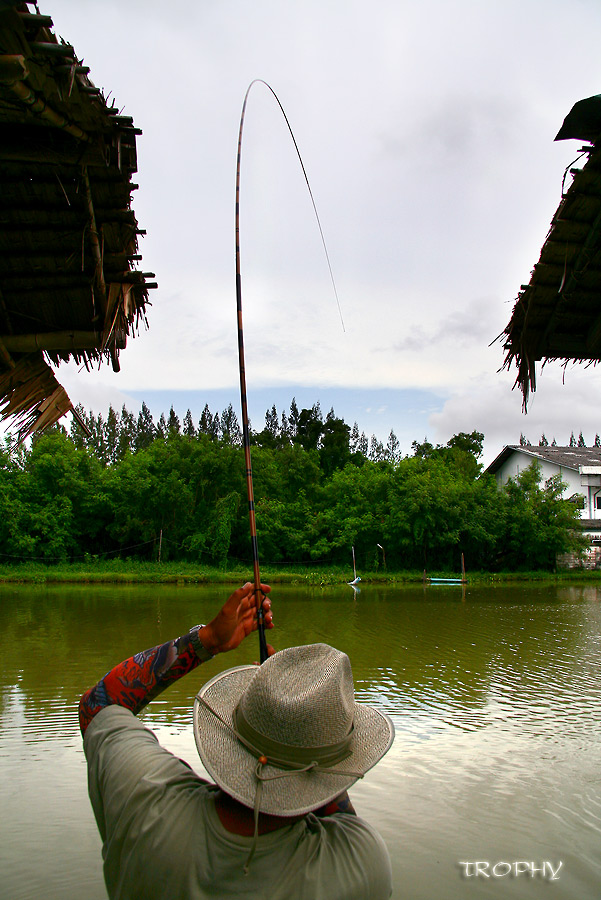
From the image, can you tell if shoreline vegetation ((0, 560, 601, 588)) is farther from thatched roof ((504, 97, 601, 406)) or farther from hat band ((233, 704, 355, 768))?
hat band ((233, 704, 355, 768))

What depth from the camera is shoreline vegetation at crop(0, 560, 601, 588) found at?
86.7 feet

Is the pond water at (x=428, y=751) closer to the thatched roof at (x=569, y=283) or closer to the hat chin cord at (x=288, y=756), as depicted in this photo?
the hat chin cord at (x=288, y=756)

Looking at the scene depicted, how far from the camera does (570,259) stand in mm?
3576

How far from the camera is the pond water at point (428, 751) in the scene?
3.03 meters

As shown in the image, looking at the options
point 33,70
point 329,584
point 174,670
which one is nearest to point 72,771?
point 174,670

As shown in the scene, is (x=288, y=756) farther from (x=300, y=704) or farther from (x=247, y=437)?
(x=247, y=437)

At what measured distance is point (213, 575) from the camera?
27.2 metres

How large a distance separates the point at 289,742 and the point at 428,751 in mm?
3959

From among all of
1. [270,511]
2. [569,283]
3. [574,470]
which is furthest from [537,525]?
[569,283]

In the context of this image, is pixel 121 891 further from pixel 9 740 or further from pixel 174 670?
pixel 9 740

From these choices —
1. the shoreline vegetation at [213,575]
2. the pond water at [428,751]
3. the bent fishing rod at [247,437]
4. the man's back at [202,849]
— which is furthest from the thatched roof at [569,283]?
the shoreline vegetation at [213,575]

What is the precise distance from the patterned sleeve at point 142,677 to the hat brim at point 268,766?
0.10 meters

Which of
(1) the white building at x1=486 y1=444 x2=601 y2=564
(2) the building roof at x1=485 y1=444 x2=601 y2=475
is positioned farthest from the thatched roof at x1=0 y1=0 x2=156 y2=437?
(2) the building roof at x1=485 y1=444 x2=601 y2=475

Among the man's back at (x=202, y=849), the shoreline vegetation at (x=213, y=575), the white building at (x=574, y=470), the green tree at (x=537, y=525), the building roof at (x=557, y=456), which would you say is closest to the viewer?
the man's back at (x=202, y=849)
